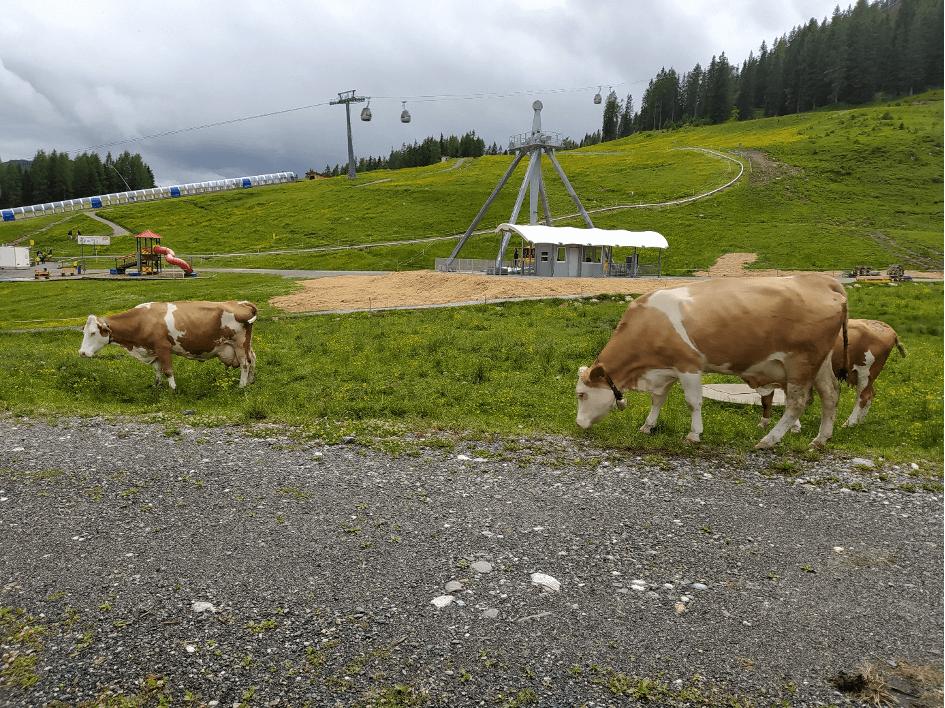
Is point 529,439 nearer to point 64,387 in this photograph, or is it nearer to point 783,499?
point 783,499

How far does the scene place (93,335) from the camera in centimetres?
1459

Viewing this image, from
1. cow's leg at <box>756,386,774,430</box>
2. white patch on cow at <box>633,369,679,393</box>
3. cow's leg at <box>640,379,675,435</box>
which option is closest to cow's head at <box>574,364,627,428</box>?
white patch on cow at <box>633,369,679,393</box>

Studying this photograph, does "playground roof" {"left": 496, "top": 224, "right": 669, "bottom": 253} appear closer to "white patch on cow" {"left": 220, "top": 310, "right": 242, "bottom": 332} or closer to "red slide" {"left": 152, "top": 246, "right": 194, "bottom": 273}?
"white patch on cow" {"left": 220, "top": 310, "right": 242, "bottom": 332}

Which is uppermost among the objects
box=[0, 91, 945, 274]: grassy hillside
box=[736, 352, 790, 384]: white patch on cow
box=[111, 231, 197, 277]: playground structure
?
box=[0, 91, 945, 274]: grassy hillside

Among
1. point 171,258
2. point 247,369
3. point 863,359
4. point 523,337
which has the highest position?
point 171,258

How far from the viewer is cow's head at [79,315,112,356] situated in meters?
14.5

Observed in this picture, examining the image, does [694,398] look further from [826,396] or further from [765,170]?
[765,170]

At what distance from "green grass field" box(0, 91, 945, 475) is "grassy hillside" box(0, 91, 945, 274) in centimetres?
50

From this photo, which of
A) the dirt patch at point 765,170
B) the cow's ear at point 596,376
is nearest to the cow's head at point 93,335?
the cow's ear at point 596,376

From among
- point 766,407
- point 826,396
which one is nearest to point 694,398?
point 826,396

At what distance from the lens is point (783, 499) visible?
7.50 meters

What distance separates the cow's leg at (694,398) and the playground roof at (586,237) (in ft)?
108

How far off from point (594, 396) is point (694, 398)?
63.0 inches

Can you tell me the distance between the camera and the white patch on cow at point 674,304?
29.8ft
